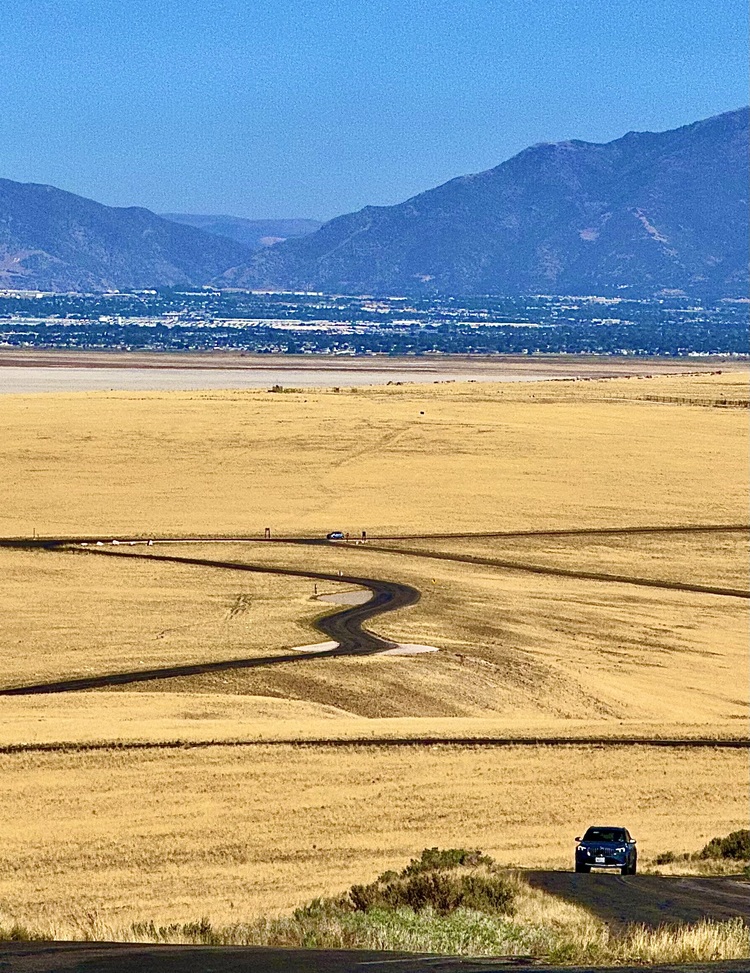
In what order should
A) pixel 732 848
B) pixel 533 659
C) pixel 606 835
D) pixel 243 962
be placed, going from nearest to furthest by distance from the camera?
pixel 243 962 < pixel 606 835 < pixel 732 848 < pixel 533 659

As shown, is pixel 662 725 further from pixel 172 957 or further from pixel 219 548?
pixel 219 548

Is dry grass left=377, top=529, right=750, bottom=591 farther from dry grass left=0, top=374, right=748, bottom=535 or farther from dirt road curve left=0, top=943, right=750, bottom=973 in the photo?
dirt road curve left=0, top=943, right=750, bottom=973

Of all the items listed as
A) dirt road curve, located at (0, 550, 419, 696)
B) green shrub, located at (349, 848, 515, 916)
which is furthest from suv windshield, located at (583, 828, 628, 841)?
dirt road curve, located at (0, 550, 419, 696)

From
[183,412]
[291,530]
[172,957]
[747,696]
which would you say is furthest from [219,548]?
[172,957]

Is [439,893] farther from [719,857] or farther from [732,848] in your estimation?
[732,848]

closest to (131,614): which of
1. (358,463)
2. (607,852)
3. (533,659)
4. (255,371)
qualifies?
(533,659)

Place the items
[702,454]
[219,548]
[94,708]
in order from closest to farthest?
[94,708]
[219,548]
[702,454]
